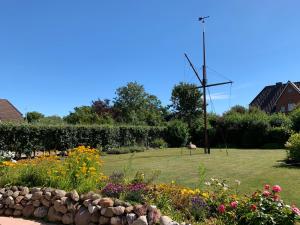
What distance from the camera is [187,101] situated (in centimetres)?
4462

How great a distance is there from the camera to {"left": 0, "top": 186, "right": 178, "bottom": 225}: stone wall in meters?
5.27

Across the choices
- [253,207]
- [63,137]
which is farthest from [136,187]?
[63,137]

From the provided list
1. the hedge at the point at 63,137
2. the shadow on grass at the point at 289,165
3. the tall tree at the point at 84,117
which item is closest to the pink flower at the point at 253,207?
the shadow on grass at the point at 289,165

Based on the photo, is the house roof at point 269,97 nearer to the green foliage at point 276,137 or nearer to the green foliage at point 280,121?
the green foliage at point 280,121

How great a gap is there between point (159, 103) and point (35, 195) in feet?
203

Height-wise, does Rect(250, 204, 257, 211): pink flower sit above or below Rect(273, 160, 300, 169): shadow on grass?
below

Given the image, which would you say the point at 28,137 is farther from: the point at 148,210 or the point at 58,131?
the point at 148,210

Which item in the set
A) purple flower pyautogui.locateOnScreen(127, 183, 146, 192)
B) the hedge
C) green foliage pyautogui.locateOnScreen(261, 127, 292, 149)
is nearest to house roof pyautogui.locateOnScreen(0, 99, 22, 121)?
the hedge

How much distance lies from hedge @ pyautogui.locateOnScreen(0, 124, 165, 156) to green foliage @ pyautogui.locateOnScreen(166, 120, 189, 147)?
2.80 m

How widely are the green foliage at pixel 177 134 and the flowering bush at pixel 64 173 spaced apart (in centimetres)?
2530

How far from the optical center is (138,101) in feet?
213

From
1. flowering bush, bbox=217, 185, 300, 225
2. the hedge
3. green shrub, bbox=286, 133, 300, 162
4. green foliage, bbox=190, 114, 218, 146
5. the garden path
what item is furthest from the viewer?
green foliage, bbox=190, 114, 218, 146

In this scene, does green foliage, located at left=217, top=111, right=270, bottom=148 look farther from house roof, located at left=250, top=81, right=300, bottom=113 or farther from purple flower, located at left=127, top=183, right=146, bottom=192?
purple flower, located at left=127, top=183, right=146, bottom=192

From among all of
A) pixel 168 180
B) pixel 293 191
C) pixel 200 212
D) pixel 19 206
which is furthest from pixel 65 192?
pixel 293 191
